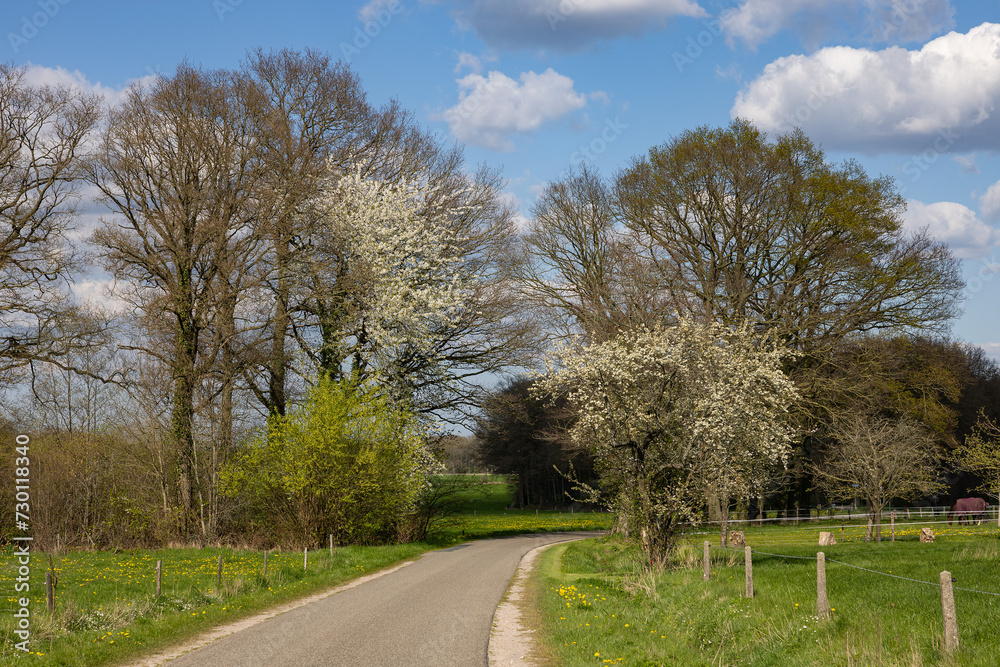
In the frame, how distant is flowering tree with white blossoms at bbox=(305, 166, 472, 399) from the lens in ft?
91.7

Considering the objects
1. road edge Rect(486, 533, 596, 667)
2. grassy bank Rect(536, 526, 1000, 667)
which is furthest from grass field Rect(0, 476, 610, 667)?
grassy bank Rect(536, 526, 1000, 667)

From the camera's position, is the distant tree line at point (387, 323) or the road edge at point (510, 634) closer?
the road edge at point (510, 634)

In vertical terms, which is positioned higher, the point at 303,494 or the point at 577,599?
the point at 303,494

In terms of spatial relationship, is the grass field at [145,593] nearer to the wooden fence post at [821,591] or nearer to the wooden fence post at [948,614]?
the wooden fence post at [821,591]

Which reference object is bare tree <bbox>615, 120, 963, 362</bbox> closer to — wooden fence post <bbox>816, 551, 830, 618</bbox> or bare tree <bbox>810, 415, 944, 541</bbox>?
bare tree <bbox>810, 415, 944, 541</bbox>

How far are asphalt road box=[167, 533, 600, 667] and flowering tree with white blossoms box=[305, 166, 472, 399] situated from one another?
37.9 ft

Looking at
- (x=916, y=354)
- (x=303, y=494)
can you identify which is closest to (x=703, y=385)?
(x=303, y=494)

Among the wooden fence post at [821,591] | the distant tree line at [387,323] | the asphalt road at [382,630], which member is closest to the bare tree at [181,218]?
the distant tree line at [387,323]

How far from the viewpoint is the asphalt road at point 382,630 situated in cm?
972

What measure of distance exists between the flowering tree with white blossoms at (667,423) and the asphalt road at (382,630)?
13.2ft

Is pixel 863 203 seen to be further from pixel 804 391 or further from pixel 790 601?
pixel 790 601

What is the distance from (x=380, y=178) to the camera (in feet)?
103

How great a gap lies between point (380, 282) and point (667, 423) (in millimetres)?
13578

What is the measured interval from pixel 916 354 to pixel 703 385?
2526cm
